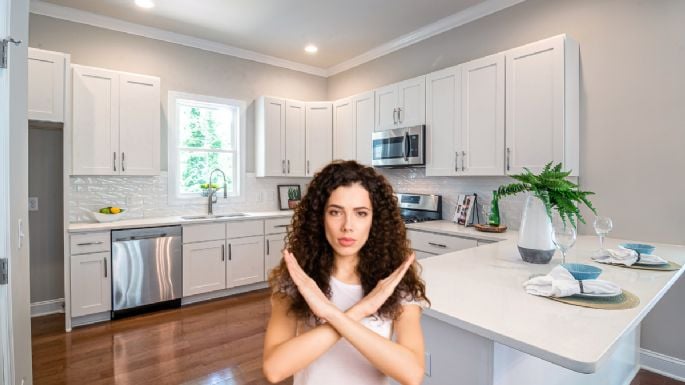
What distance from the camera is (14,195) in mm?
1339

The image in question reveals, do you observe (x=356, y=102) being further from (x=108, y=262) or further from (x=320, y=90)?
(x=108, y=262)

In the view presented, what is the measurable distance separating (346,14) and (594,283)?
3.16 meters

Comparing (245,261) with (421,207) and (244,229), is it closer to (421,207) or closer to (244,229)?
(244,229)

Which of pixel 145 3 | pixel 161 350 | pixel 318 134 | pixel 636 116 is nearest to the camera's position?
pixel 636 116

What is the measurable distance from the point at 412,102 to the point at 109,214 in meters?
3.17

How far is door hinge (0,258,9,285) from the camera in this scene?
1.24 meters

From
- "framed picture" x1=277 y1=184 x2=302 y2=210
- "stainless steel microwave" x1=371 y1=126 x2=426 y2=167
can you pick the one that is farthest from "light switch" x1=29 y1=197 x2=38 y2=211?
"stainless steel microwave" x1=371 y1=126 x2=426 y2=167

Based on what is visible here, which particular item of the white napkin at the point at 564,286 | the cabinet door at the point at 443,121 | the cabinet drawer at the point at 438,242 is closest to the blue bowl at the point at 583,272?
the white napkin at the point at 564,286

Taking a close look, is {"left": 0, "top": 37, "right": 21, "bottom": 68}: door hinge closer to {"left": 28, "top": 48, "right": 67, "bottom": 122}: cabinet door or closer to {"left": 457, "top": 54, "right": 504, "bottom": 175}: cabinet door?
{"left": 28, "top": 48, "right": 67, "bottom": 122}: cabinet door

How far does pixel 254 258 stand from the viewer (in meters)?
4.02

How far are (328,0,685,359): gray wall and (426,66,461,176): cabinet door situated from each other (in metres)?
0.77

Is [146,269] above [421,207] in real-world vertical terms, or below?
below

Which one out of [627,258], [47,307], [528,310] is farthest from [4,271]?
[47,307]

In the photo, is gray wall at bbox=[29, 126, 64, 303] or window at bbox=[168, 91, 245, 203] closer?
gray wall at bbox=[29, 126, 64, 303]
